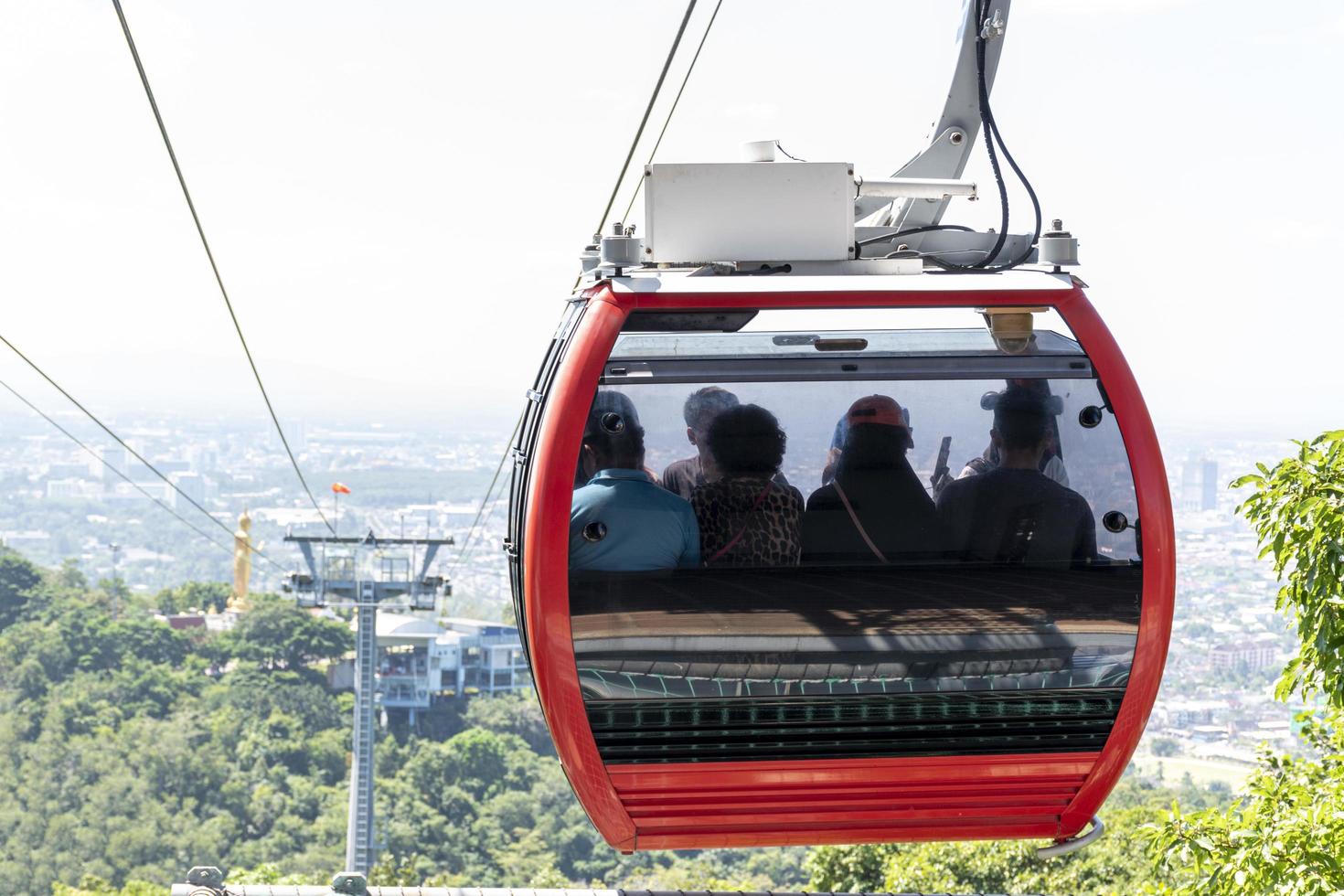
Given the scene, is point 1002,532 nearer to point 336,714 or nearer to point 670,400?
point 670,400

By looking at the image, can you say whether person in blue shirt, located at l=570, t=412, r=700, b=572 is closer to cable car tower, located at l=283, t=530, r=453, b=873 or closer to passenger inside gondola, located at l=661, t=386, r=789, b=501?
passenger inside gondola, located at l=661, t=386, r=789, b=501

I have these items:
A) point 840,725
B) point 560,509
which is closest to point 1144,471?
point 840,725

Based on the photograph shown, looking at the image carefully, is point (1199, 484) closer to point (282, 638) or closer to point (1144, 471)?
point (282, 638)

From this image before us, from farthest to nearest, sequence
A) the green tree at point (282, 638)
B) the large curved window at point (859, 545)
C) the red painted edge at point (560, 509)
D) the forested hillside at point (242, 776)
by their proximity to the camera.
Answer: the green tree at point (282, 638) < the forested hillside at point (242, 776) < the large curved window at point (859, 545) < the red painted edge at point (560, 509)

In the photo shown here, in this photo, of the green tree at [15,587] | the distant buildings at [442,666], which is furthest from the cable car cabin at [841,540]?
the green tree at [15,587]

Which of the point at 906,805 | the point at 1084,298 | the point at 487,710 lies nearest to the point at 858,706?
the point at 906,805

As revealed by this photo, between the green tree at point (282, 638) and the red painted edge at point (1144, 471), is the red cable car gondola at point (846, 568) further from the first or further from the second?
the green tree at point (282, 638)
